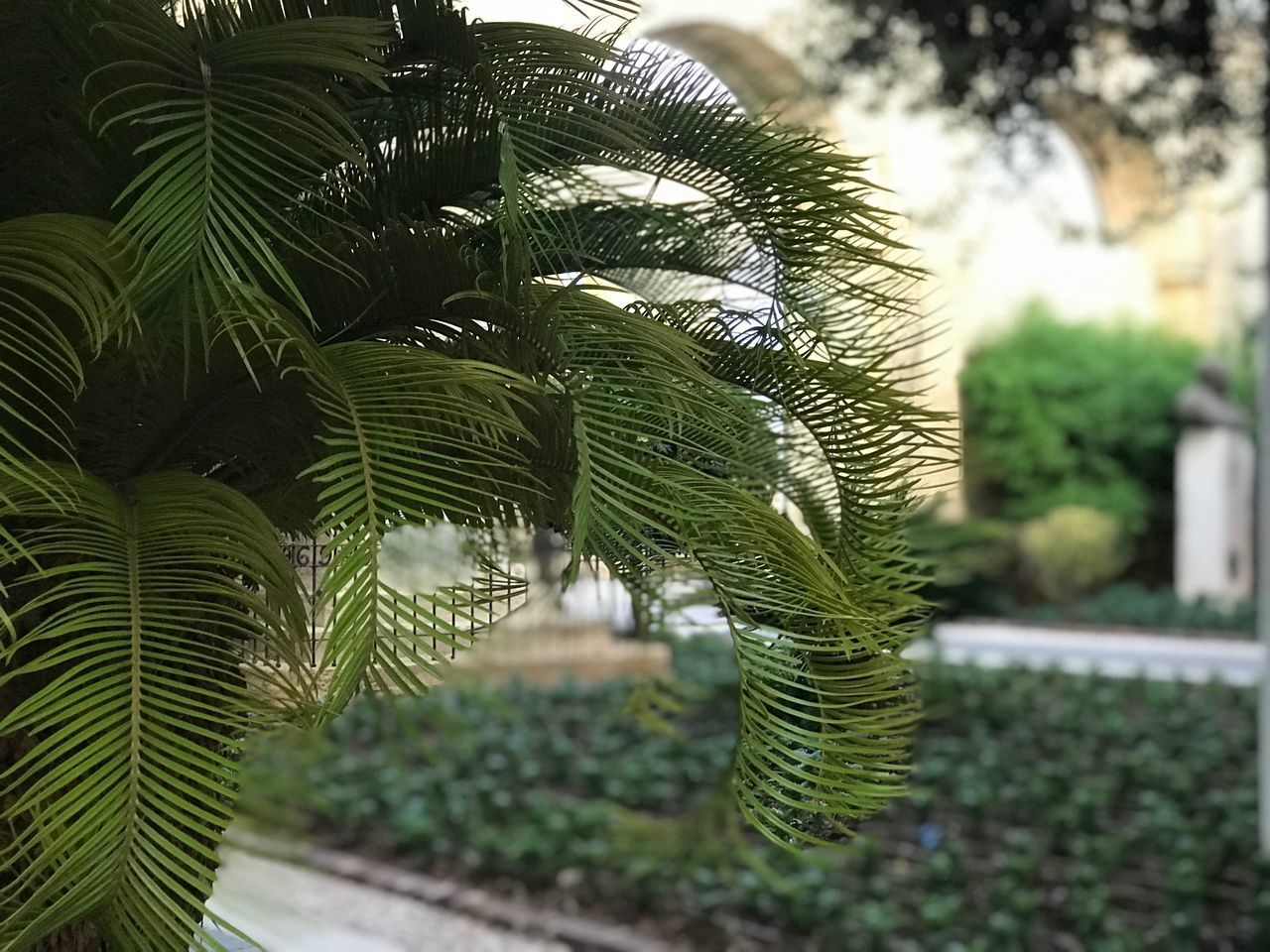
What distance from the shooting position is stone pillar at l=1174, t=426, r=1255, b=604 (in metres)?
14.7

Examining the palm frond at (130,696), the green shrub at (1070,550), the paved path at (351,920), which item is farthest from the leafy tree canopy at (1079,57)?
the green shrub at (1070,550)

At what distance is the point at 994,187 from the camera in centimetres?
806

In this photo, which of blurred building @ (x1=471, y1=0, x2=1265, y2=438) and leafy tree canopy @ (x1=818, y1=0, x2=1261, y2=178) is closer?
leafy tree canopy @ (x1=818, y1=0, x2=1261, y2=178)

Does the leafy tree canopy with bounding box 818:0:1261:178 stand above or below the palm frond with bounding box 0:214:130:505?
above

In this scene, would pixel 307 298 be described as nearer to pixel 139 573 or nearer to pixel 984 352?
pixel 139 573

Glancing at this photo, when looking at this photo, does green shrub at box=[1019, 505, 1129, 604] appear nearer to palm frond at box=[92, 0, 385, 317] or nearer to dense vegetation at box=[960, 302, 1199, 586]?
dense vegetation at box=[960, 302, 1199, 586]

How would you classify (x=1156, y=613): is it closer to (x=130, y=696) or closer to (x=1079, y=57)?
(x=1079, y=57)

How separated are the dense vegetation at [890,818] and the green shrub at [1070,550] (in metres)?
7.39

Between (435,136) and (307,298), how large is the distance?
246mm

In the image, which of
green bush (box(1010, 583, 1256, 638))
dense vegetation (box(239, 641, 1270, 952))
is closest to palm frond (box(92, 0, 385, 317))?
dense vegetation (box(239, 641, 1270, 952))

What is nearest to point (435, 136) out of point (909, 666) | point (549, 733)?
point (909, 666)

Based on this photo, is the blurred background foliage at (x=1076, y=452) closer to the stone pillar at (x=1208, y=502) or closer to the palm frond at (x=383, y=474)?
the stone pillar at (x=1208, y=502)

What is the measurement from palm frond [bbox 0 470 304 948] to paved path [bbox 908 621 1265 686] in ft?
24.0

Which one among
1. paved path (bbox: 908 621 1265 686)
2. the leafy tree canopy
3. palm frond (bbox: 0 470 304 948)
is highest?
the leafy tree canopy
